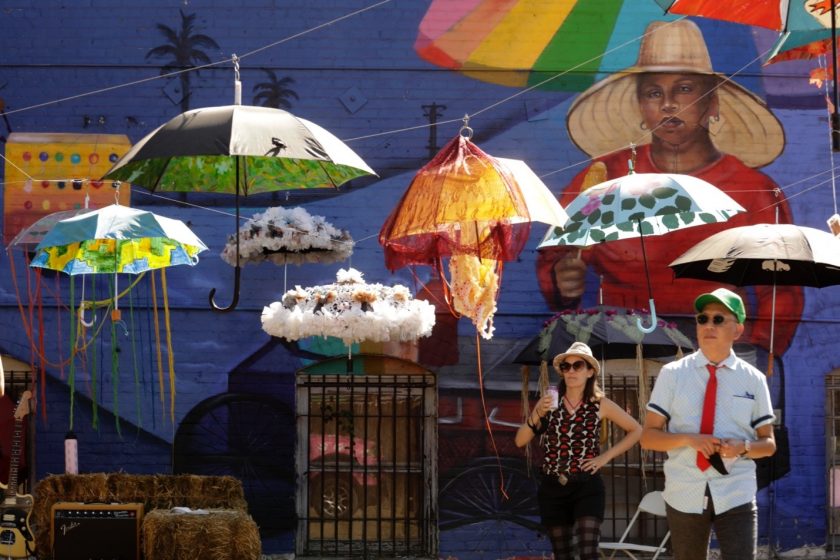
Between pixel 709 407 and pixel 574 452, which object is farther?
pixel 574 452

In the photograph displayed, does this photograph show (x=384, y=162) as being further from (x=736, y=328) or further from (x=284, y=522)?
(x=736, y=328)

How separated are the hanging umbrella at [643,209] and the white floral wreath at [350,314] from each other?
128 cm

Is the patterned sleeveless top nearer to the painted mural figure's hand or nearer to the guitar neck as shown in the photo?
the painted mural figure's hand

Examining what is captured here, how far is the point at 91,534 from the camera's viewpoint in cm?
902

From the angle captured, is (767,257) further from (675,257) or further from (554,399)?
(675,257)

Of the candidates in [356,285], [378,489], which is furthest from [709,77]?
[378,489]

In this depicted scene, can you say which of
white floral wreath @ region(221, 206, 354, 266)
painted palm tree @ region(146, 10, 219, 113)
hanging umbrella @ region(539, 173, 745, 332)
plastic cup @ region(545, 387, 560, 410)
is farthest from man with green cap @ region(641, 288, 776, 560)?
painted palm tree @ region(146, 10, 219, 113)

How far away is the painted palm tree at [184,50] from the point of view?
428 inches

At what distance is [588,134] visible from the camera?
36.1 feet

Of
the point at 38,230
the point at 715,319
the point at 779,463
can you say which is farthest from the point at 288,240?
the point at 779,463

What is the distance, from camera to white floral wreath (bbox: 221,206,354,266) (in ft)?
A: 30.7

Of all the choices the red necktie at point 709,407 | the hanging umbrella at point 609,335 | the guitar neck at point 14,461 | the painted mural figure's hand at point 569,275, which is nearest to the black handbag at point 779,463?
the hanging umbrella at point 609,335

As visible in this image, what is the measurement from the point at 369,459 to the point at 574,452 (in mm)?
4138

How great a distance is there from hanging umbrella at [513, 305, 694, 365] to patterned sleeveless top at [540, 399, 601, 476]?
2411 mm
